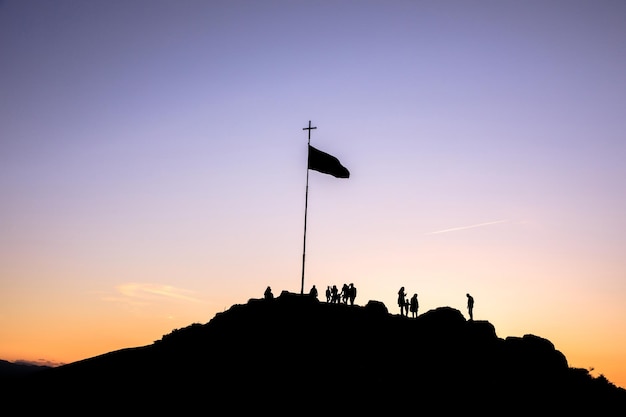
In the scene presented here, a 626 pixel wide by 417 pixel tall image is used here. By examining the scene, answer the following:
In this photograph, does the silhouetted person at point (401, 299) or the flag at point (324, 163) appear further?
the silhouetted person at point (401, 299)

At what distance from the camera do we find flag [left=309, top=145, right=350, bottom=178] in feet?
129

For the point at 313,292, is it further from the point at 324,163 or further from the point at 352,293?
the point at 324,163

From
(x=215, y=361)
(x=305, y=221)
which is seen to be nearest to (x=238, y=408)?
(x=215, y=361)

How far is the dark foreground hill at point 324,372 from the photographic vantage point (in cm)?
3028

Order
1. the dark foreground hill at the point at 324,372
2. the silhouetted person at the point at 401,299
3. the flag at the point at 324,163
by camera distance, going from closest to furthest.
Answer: the dark foreground hill at the point at 324,372
the flag at the point at 324,163
the silhouetted person at the point at 401,299

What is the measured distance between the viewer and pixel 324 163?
39219 millimetres

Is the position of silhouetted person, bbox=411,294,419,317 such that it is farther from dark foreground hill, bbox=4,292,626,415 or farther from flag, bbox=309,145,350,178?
flag, bbox=309,145,350,178

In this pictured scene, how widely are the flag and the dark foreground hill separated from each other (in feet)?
34.6

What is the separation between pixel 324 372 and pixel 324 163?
1551 centimetres

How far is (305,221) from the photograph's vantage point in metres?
39.5

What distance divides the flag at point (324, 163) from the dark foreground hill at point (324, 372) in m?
10.5

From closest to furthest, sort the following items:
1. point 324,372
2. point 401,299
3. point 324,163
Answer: point 324,372, point 324,163, point 401,299

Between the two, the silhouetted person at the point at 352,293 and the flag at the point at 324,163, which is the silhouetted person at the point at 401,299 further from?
the flag at the point at 324,163

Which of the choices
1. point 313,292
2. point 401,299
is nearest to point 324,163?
point 313,292
